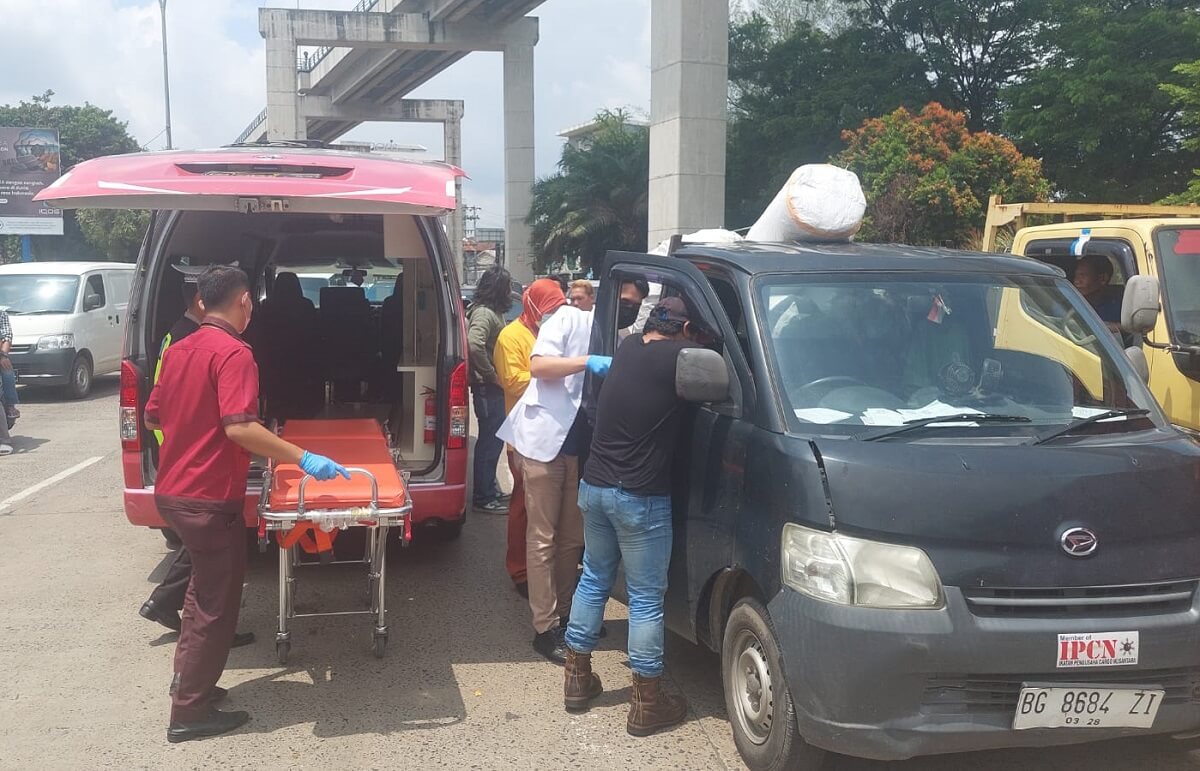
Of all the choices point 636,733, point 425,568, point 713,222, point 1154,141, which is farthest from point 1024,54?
point 636,733

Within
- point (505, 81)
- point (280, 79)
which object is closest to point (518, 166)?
point (505, 81)

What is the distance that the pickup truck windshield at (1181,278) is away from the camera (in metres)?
6.24

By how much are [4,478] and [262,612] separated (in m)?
4.99

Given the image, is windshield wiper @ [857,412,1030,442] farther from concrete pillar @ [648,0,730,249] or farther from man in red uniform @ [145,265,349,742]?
concrete pillar @ [648,0,730,249]

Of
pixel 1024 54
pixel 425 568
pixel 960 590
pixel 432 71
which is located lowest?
pixel 425 568

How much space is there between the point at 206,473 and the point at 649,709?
2.04 meters

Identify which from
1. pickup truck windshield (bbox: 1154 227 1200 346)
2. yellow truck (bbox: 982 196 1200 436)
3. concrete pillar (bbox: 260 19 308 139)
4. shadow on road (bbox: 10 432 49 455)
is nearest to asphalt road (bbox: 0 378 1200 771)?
yellow truck (bbox: 982 196 1200 436)

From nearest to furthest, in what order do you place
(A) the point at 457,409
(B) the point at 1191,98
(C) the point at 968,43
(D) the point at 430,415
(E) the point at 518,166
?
(A) the point at 457,409
(D) the point at 430,415
(B) the point at 1191,98
(C) the point at 968,43
(E) the point at 518,166

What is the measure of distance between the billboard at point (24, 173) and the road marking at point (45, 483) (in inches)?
1206

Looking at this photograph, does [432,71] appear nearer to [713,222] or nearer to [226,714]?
[713,222]

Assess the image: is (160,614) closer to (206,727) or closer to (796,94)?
(206,727)

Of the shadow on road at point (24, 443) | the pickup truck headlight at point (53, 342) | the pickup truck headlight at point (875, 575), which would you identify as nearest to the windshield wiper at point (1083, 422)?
the pickup truck headlight at point (875, 575)

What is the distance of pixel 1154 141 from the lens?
63.6ft

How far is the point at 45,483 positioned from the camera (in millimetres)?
9242
